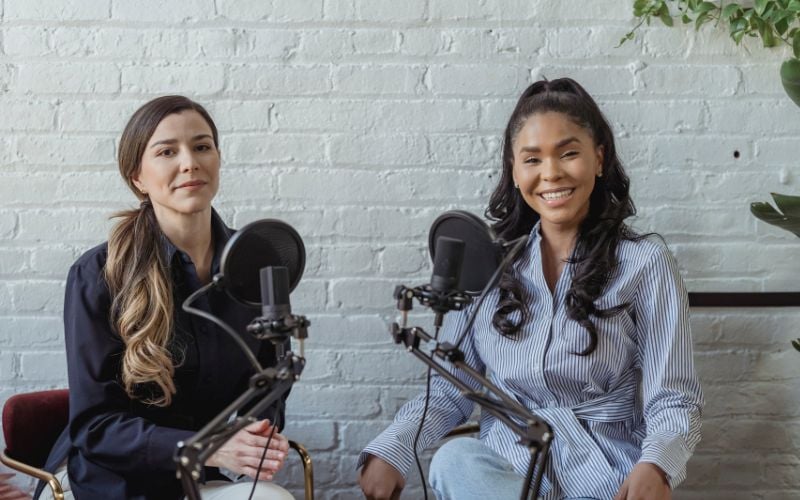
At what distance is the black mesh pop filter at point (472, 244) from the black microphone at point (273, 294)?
0.20 m

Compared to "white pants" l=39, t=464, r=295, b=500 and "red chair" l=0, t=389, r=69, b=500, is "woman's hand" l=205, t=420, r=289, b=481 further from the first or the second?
"red chair" l=0, t=389, r=69, b=500

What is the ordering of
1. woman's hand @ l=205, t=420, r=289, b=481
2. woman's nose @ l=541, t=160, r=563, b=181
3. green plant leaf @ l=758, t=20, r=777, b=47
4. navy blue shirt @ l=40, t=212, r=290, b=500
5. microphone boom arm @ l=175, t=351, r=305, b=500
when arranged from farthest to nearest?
1. green plant leaf @ l=758, t=20, r=777, b=47
2. woman's nose @ l=541, t=160, r=563, b=181
3. navy blue shirt @ l=40, t=212, r=290, b=500
4. woman's hand @ l=205, t=420, r=289, b=481
5. microphone boom arm @ l=175, t=351, r=305, b=500

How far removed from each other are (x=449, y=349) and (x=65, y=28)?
4.39 ft

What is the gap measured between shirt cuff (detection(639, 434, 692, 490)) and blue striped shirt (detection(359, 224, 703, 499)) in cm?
1

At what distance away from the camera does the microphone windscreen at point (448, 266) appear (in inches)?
42.9

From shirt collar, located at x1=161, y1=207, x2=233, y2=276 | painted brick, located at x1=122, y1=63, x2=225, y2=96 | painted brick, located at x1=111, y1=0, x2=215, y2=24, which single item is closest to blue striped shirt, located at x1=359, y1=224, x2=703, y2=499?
shirt collar, located at x1=161, y1=207, x2=233, y2=276

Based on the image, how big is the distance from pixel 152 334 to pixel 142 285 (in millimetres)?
91

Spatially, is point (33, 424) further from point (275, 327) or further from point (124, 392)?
point (275, 327)

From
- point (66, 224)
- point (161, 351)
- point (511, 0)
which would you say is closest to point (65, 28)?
point (66, 224)

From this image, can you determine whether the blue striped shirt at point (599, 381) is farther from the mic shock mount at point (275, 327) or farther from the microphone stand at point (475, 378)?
the mic shock mount at point (275, 327)

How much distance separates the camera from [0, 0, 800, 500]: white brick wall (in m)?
2.02

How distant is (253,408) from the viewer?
38.9 inches

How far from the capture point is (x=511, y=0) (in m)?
2.03

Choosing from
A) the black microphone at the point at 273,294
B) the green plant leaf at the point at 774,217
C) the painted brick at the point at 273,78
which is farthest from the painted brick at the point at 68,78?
the green plant leaf at the point at 774,217
